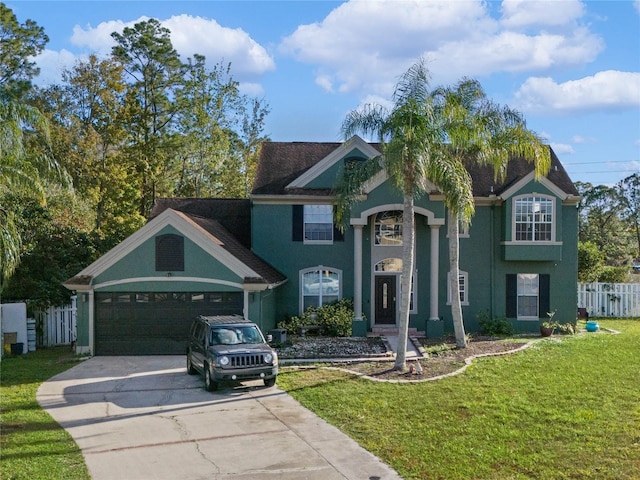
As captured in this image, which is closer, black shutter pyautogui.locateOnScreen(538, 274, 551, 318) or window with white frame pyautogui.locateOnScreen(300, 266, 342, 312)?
window with white frame pyautogui.locateOnScreen(300, 266, 342, 312)

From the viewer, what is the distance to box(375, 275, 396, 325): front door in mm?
24281

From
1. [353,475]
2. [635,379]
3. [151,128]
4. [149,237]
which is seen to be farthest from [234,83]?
[353,475]

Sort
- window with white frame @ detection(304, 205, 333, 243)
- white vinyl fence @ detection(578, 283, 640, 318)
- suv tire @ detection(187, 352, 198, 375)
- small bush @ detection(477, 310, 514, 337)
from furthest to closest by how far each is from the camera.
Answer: white vinyl fence @ detection(578, 283, 640, 318), window with white frame @ detection(304, 205, 333, 243), small bush @ detection(477, 310, 514, 337), suv tire @ detection(187, 352, 198, 375)

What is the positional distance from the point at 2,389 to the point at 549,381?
45.4 ft

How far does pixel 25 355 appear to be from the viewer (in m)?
20.5

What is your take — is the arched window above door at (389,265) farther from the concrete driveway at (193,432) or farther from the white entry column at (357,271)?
the concrete driveway at (193,432)

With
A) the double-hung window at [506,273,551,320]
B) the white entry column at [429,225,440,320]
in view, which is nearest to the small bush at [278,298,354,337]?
the white entry column at [429,225,440,320]

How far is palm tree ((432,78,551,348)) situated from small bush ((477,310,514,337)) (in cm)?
371

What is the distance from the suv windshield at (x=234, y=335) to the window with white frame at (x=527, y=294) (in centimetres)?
1299

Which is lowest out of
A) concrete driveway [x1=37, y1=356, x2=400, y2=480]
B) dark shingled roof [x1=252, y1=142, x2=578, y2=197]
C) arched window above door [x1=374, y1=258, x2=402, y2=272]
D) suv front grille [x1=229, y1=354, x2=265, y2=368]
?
concrete driveway [x1=37, y1=356, x2=400, y2=480]

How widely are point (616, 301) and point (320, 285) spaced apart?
643 inches

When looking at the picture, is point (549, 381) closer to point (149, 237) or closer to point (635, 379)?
point (635, 379)

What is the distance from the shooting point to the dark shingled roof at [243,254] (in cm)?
2036

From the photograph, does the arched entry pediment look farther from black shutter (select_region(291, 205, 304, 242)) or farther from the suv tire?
the suv tire
